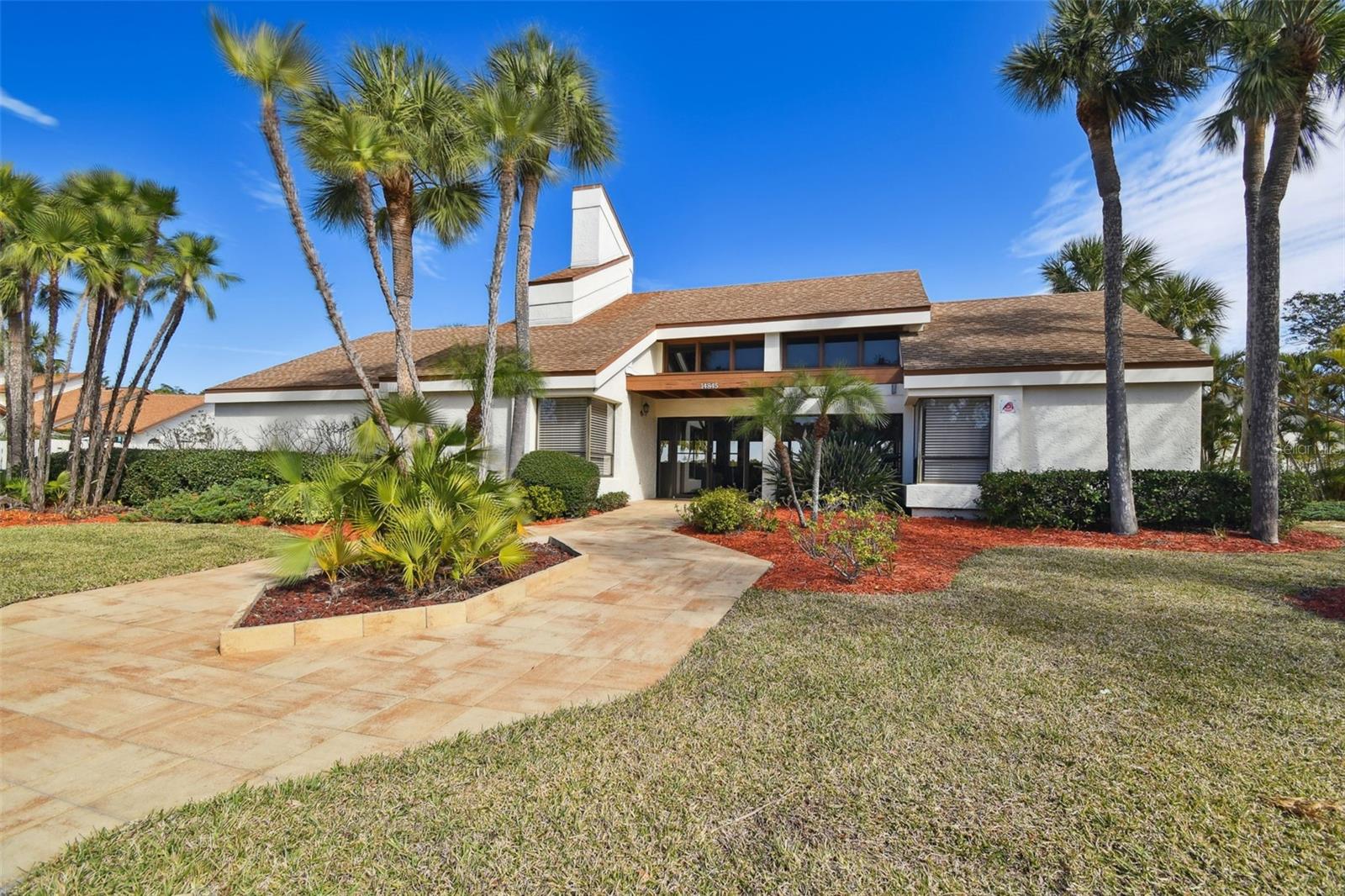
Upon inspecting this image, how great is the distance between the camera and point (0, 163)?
13453 millimetres

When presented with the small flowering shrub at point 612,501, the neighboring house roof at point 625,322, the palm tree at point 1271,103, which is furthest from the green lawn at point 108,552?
the palm tree at point 1271,103

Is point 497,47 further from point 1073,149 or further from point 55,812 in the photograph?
point 55,812

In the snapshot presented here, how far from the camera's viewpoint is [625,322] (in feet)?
62.4

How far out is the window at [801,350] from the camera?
1775 cm

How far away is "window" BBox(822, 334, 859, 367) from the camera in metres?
17.4

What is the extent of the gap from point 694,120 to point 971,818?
18.3 m

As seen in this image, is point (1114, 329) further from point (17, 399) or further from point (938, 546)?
point (17, 399)

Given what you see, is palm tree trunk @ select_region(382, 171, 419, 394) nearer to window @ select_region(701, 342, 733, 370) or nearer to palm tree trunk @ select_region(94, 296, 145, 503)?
palm tree trunk @ select_region(94, 296, 145, 503)

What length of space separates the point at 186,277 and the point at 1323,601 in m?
19.5

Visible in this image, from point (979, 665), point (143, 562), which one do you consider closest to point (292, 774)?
point (979, 665)

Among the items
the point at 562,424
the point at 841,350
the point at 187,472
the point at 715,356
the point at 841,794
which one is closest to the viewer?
the point at 841,794

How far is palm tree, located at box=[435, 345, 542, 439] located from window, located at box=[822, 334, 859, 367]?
8444 millimetres

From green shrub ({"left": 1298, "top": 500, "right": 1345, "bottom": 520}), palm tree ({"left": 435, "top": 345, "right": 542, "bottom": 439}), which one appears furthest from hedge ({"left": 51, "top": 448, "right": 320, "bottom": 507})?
green shrub ({"left": 1298, "top": 500, "right": 1345, "bottom": 520})

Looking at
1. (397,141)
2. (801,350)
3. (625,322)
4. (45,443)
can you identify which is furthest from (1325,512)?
(45,443)
